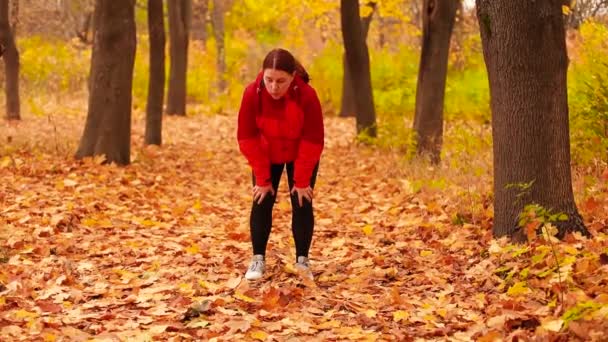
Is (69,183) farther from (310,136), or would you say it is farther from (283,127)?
(310,136)

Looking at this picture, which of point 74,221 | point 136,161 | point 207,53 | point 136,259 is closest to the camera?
point 136,259

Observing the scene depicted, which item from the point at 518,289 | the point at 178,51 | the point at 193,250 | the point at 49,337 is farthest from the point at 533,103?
the point at 178,51

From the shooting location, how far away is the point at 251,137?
5582mm

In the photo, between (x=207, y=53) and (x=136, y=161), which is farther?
(x=207, y=53)

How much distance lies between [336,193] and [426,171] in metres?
1.23

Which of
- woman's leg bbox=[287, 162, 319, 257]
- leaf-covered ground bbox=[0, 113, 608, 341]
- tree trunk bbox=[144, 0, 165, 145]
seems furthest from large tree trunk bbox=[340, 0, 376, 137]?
woman's leg bbox=[287, 162, 319, 257]

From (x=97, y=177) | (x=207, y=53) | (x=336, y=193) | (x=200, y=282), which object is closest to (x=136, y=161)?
(x=97, y=177)

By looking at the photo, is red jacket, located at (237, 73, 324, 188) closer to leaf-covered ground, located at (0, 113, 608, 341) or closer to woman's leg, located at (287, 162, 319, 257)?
woman's leg, located at (287, 162, 319, 257)

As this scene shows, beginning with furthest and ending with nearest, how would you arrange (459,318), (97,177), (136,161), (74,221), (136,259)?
(136,161) → (97,177) → (74,221) → (136,259) → (459,318)

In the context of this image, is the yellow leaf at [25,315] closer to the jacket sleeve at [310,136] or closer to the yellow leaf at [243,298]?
the yellow leaf at [243,298]

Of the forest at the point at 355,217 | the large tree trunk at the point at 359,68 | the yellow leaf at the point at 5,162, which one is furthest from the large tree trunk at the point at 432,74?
the yellow leaf at the point at 5,162

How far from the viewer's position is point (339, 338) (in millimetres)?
4625

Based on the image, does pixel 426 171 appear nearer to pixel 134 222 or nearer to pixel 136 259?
pixel 134 222

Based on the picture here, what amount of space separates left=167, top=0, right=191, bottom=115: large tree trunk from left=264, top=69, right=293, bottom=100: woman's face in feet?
50.3
